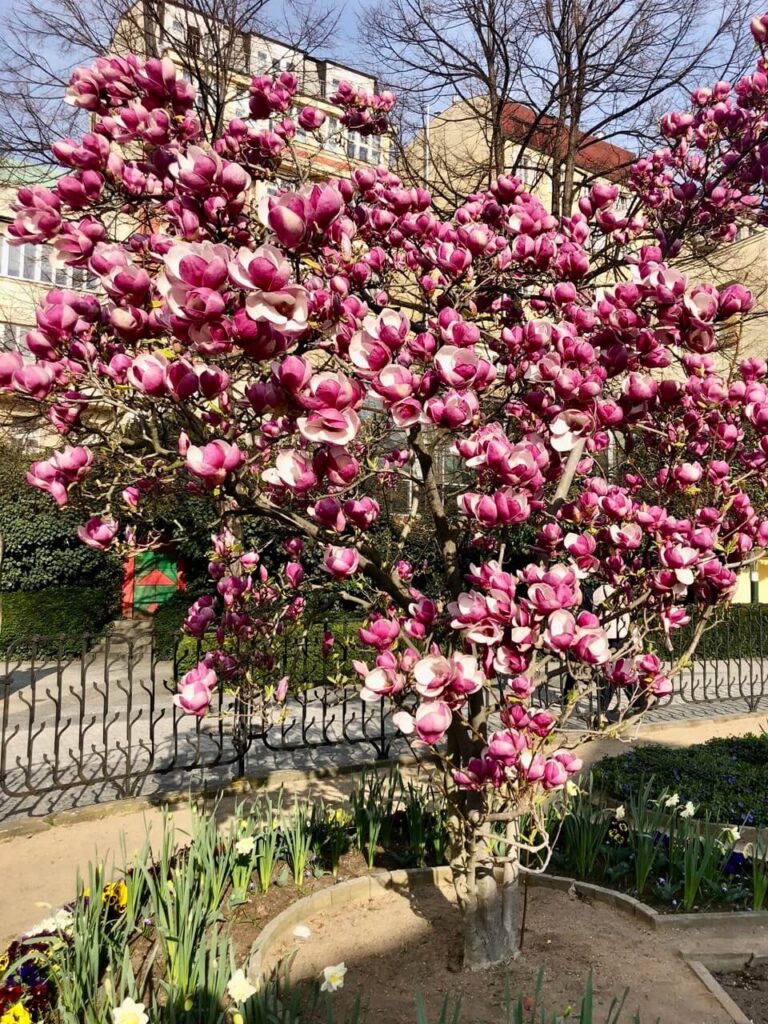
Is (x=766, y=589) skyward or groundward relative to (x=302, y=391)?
groundward

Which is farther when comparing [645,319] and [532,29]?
[532,29]

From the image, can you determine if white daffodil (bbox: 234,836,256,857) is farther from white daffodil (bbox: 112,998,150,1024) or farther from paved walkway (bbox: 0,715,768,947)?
white daffodil (bbox: 112,998,150,1024)

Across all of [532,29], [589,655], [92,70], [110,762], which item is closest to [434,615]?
[589,655]

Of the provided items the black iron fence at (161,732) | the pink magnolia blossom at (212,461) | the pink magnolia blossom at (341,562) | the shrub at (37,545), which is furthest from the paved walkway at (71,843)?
the shrub at (37,545)

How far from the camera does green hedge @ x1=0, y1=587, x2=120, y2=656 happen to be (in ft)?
45.7

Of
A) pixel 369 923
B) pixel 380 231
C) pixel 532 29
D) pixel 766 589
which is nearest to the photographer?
pixel 380 231

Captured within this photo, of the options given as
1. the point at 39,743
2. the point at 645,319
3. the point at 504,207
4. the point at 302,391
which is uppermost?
the point at 504,207

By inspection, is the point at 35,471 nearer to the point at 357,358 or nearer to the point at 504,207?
the point at 357,358

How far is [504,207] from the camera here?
9.34 feet

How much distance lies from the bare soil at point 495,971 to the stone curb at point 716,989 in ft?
0.08

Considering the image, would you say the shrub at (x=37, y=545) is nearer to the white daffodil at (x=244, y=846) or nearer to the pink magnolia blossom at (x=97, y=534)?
the white daffodil at (x=244, y=846)

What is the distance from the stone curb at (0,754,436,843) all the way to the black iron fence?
17 cm

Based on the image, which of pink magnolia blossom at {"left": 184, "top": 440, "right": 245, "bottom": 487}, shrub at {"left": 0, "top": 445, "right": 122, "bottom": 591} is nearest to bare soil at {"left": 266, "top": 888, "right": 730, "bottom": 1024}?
pink magnolia blossom at {"left": 184, "top": 440, "right": 245, "bottom": 487}

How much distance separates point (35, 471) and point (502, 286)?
1.91 metres
